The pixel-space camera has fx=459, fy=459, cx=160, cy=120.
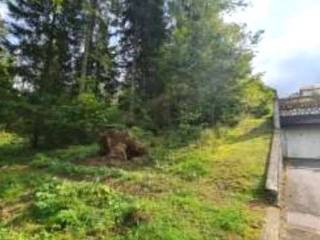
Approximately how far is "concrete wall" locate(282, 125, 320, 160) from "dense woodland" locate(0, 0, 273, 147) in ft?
9.38

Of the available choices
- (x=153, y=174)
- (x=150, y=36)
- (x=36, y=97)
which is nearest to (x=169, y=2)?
(x=150, y=36)

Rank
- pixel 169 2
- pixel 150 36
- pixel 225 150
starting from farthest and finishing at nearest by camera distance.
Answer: pixel 150 36 → pixel 169 2 → pixel 225 150

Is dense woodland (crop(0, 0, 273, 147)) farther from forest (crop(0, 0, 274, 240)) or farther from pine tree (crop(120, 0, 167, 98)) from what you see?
pine tree (crop(120, 0, 167, 98))

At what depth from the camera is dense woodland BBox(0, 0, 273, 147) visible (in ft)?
51.2

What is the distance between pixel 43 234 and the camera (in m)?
6.56

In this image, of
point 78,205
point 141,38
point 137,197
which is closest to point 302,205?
point 137,197

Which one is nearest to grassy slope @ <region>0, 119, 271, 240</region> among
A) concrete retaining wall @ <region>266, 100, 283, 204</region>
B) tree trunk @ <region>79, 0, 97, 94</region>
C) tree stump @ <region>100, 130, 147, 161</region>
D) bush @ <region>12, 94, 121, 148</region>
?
concrete retaining wall @ <region>266, 100, 283, 204</region>

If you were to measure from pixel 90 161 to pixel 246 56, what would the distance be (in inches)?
357

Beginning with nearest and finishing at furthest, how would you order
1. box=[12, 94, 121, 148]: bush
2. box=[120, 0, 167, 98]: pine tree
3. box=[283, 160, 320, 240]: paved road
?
box=[283, 160, 320, 240]: paved road < box=[12, 94, 121, 148]: bush < box=[120, 0, 167, 98]: pine tree

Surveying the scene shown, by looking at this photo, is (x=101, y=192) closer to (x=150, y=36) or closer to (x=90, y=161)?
(x=90, y=161)

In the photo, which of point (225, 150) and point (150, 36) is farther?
point (150, 36)

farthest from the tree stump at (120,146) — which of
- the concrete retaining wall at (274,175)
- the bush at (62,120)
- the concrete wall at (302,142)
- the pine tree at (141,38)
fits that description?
the concrete wall at (302,142)

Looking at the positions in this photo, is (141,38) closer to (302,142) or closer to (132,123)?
(132,123)

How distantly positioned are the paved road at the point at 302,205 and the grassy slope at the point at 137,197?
688 mm
